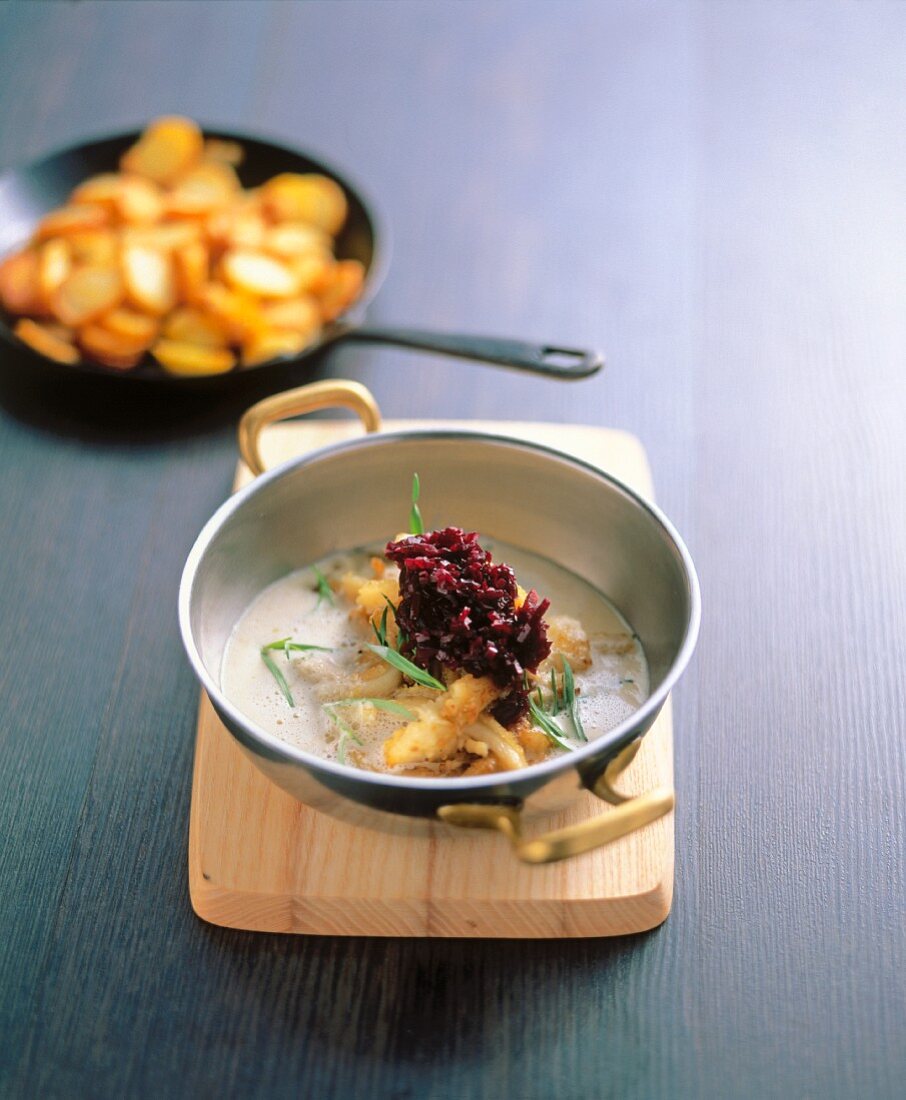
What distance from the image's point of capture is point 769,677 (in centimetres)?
140

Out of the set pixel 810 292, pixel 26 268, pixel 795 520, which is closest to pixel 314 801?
pixel 795 520

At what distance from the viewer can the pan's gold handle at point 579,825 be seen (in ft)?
3.13

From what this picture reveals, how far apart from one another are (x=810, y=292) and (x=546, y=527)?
0.80 metres

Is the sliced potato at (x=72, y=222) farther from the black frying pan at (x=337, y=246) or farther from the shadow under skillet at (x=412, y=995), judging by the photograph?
the shadow under skillet at (x=412, y=995)

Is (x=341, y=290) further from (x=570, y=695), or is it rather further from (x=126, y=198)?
(x=570, y=695)

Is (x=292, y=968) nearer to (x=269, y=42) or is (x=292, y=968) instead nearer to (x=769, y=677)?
(x=769, y=677)

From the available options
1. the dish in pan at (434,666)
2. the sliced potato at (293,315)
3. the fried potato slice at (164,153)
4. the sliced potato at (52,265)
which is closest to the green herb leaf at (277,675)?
the dish in pan at (434,666)

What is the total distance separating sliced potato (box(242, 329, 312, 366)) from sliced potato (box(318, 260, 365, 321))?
0.06 meters

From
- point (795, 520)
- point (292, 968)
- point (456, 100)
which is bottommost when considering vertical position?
point (292, 968)

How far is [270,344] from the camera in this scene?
1.67 m

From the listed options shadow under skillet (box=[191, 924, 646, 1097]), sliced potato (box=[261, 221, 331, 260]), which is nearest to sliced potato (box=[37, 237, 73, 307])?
sliced potato (box=[261, 221, 331, 260])

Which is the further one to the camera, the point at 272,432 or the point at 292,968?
the point at 272,432

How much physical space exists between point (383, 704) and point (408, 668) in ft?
0.14

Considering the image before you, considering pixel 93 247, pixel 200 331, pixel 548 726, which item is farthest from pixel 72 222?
pixel 548 726
